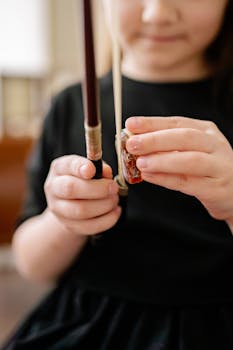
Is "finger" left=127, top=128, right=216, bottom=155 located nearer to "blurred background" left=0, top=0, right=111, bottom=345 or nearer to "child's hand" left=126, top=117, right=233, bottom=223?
"child's hand" left=126, top=117, right=233, bottom=223

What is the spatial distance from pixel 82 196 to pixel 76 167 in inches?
1.0

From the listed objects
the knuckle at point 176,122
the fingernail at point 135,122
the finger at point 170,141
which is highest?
the fingernail at point 135,122

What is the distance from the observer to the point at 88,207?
1.13 feet

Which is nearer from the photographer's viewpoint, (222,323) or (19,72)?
(222,323)

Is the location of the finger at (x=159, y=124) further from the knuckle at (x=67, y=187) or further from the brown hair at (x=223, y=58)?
the brown hair at (x=223, y=58)

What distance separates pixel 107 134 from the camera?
0.42 m

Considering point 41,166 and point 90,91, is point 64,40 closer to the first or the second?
point 41,166

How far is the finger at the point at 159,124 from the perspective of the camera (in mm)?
296

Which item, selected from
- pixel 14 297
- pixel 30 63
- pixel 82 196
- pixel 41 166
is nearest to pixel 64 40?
pixel 30 63

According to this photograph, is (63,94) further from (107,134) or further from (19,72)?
(19,72)

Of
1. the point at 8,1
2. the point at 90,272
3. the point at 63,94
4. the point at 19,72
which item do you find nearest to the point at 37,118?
the point at 19,72

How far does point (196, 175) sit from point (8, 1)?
1.90m

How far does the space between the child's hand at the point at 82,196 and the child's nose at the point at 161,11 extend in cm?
14

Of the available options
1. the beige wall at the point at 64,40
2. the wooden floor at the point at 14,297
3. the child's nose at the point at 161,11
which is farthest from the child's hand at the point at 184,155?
the beige wall at the point at 64,40
